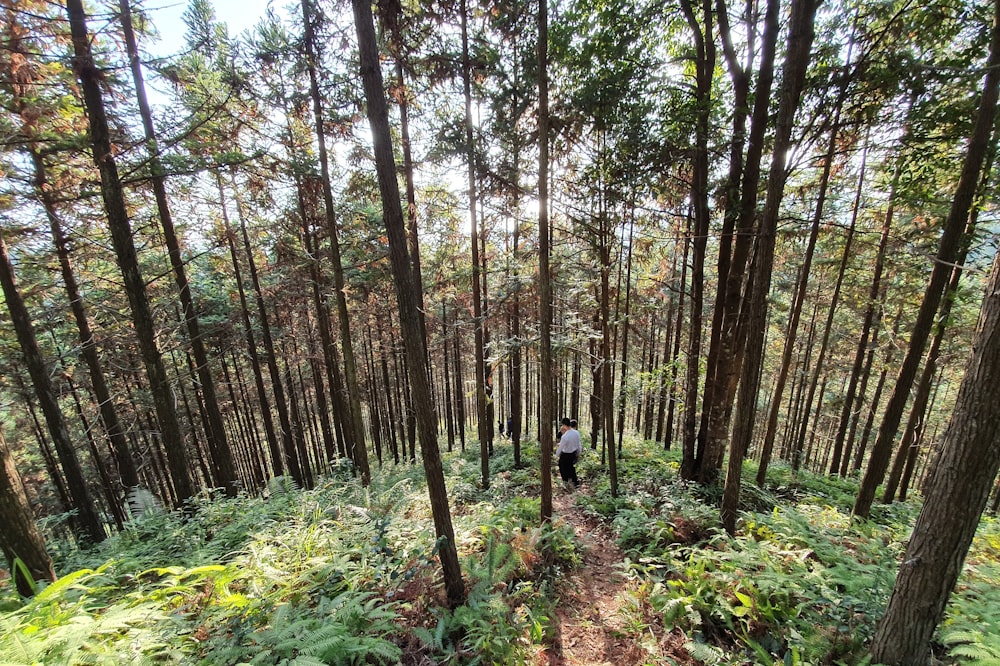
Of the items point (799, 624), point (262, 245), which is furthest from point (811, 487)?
point (262, 245)

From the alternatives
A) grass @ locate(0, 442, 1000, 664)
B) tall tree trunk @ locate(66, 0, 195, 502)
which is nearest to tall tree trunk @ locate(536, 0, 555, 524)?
grass @ locate(0, 442, 1000, 664)

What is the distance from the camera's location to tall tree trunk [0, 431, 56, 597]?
3764mm

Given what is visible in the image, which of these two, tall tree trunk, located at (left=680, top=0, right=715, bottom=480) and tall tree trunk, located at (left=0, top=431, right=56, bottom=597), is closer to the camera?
tall tree trunk, located at (left=0, top=431, right=56, bottom=597)

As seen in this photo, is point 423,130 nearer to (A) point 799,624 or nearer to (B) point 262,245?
(B) point 262,245

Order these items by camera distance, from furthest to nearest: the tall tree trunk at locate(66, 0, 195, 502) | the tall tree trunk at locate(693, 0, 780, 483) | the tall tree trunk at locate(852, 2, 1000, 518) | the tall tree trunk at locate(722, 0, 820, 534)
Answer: the tall tree trunk at locate(693, 0, 780, 483) < the tall tree trunk at locate(66, 0, 195, 502) < the tall tree trunk at locate(852, 2, 1000, 518) < the tall tree trunk at locate(722, 0, 820, 534)

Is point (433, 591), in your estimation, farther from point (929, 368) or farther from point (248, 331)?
point (248, 331)

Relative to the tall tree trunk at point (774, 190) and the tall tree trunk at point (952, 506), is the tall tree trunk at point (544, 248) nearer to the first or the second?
the tall tree trunk at point (774, 190)

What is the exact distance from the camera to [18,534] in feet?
12.8

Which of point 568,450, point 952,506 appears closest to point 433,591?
point 952,506

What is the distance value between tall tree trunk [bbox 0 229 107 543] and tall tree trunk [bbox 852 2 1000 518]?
1401 cm

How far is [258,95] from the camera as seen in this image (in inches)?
297

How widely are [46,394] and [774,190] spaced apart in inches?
521

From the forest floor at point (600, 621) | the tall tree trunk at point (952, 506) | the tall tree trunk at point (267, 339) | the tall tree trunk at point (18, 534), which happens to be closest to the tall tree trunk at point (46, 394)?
the tall tree trunk at point (267, 339)

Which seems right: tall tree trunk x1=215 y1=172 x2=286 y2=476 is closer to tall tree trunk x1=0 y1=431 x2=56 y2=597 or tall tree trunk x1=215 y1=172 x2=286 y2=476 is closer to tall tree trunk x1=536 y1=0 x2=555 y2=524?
tall tree trunk x1=0 y1=431 x2=56 y2=597
